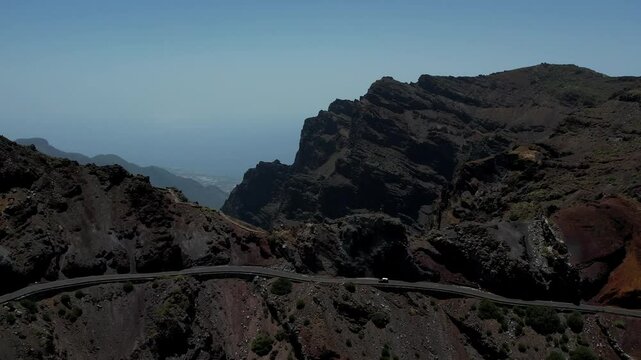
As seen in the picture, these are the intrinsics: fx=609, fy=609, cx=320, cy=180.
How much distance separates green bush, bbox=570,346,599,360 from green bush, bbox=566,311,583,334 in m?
3.56

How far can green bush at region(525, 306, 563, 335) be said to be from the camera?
67812 millimetres

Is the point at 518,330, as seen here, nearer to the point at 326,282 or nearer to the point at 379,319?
the point at 379,319

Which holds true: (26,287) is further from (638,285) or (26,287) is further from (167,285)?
(638,285)

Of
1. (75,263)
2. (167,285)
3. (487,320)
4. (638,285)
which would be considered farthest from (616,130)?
(75,263)

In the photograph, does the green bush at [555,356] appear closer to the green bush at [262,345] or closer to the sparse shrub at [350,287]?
the sparse shrub at [350,287]

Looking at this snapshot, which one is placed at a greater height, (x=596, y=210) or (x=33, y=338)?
(x=596, y=210)

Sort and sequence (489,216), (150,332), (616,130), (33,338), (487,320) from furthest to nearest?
(616,130) < (489,216) < (487,320) < (150,332) < (33,338)

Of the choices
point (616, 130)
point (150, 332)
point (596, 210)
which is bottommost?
point (150, 332)

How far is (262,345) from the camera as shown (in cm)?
6525

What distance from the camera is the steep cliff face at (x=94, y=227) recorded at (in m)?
69.9

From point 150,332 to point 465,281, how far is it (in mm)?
39796

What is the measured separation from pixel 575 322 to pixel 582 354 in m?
5.29

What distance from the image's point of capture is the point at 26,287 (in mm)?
65562

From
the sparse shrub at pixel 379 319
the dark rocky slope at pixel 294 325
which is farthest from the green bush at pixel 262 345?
the sparse shrub at pixel 379 319
